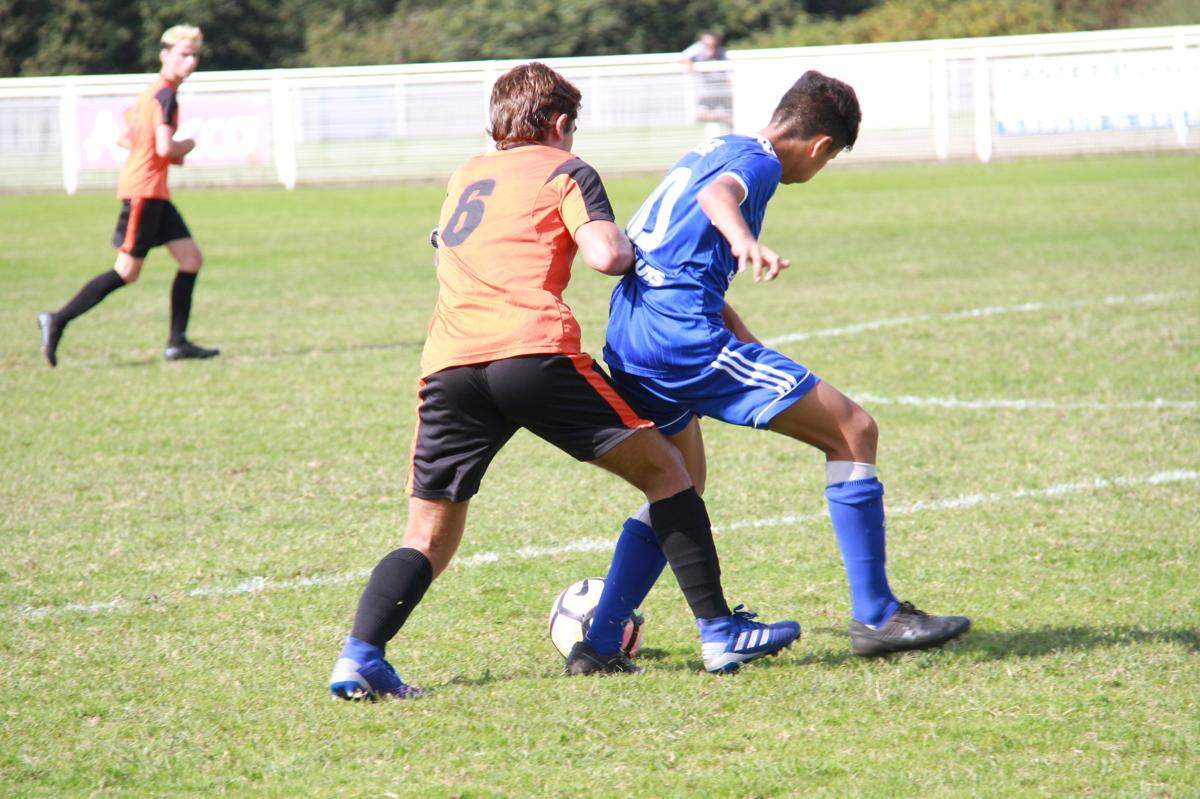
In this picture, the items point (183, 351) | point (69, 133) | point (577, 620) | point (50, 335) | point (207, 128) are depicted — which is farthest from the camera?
point (207, 128)

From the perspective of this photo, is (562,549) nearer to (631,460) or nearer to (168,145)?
(631,460)

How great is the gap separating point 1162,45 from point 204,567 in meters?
20.7

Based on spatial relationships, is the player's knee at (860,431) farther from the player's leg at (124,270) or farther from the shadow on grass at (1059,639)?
the player's leg at (124,270)

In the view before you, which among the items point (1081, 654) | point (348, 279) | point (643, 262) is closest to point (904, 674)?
point (1081, 654)

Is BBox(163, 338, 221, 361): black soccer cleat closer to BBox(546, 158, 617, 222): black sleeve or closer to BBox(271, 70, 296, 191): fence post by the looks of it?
BBox(546, 158, 617, 222): black sleeve

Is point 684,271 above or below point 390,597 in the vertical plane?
above

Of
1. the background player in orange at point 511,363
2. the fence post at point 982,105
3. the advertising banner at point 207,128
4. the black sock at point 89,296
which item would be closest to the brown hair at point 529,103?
the background player in orange at point 511,363

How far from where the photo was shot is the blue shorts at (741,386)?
145 inches

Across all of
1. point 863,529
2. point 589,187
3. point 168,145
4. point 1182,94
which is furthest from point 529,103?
point 1182,94

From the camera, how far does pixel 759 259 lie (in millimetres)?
3416

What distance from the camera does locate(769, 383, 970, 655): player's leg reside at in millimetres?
3783

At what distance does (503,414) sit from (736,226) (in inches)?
30.1

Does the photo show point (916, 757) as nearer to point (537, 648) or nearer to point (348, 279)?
point (537, 648)

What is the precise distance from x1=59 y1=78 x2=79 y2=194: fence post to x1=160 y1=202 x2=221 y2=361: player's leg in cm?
1568
